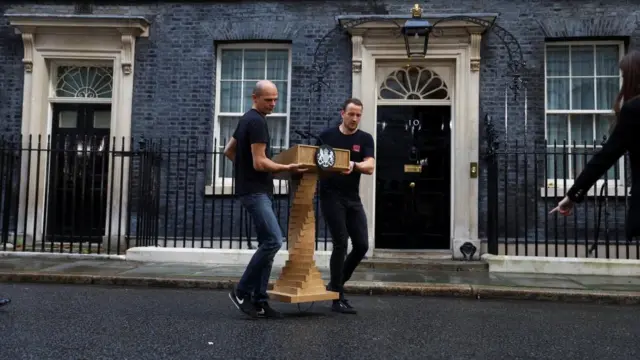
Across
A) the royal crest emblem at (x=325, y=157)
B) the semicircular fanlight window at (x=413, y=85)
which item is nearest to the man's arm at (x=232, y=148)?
the royal crest emblem at (x=325, y=157)

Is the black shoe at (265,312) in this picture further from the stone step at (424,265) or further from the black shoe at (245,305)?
the stone step at (424,265)

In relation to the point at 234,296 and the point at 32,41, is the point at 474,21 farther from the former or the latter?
the point at 32,41

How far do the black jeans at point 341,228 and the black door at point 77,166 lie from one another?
5.95 metres

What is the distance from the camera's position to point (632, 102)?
2572mm

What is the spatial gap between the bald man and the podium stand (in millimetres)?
151

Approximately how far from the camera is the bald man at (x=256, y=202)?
15.6 ft

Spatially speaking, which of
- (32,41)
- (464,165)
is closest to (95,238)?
(32,41)

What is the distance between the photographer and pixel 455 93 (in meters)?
9.84

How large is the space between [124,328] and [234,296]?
2.85 feet

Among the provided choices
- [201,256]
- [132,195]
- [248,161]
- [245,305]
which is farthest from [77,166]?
[245,305]

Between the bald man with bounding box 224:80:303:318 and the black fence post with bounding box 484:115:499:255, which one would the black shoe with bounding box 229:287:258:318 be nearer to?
the bald man with bounding box 224:80:303:318

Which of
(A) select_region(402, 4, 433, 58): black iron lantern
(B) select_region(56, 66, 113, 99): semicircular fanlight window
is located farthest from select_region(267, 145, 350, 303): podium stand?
(B) select_region(56, 66, 113, 99): semicircular fanlight window

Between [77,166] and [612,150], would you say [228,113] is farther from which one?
[612,150]

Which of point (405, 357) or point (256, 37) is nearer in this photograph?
point (405, 357)
